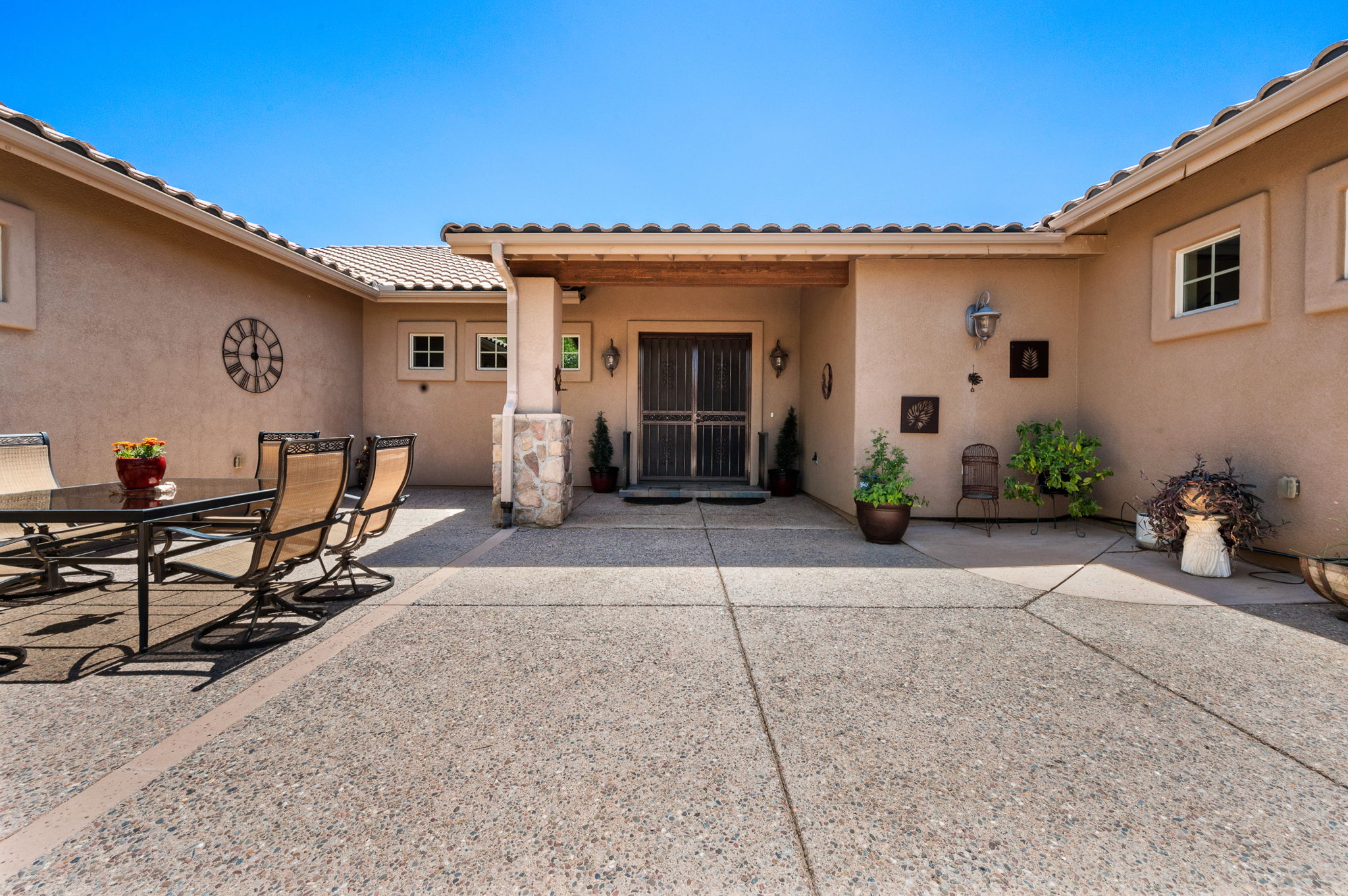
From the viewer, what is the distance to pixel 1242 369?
4.16 m

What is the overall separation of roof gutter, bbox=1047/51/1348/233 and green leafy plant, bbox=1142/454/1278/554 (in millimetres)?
2156

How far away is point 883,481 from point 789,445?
3202 mm

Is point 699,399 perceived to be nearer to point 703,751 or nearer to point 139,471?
point 139,471

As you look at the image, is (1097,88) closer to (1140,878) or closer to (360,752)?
(1140,878)

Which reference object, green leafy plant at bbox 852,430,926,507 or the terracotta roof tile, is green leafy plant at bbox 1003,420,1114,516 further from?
the terracotta roof tile

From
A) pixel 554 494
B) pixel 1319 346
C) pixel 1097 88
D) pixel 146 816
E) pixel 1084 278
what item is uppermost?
pixel 1097 88

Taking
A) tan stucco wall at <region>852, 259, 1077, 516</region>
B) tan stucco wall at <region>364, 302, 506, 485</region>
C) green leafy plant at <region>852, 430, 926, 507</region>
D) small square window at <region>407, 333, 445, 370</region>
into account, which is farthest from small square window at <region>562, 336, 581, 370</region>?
green leafy plant at <region>852, 430, 926, 507</region>

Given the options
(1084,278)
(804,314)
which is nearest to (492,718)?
(1084,278)

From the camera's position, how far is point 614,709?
2.12 metres

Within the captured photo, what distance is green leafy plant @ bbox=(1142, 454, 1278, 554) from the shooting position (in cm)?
384

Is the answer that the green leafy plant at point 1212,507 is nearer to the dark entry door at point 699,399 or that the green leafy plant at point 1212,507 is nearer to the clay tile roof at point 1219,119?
the clay tile roof at point 1219,119

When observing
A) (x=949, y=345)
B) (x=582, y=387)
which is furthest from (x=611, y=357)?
(x=949, y=345)

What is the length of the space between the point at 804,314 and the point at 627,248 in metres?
3.88

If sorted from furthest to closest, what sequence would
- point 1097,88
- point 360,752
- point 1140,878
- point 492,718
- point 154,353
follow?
point 1097,88 → point 154,353 → point 492,718 → point 360,752 → point 1140,878
